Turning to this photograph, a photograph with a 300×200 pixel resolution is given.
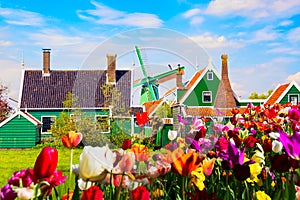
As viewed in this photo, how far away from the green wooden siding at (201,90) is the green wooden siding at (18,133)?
16685 mm

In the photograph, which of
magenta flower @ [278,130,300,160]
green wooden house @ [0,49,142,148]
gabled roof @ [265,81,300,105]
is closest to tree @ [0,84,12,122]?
green wooden house @ [0,49,142,148]

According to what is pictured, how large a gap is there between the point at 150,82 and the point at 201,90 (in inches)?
15.0

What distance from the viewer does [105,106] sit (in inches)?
128

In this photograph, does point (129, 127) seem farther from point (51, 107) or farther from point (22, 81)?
point (22, 81)

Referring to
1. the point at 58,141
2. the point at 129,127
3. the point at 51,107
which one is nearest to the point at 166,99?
the point at 129,127

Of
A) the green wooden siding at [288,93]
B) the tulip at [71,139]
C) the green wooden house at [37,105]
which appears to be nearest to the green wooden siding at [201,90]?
the tulip at [71,139]

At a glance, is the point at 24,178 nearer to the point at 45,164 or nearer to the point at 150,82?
the point at 45,164

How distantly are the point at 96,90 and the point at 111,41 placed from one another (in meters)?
0.30

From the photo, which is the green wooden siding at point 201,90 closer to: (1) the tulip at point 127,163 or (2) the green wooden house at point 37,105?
(1) the tulip at point 127,163

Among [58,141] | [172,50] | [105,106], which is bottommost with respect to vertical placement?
→ [58,141]

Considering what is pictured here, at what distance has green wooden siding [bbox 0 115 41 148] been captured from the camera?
61.1 ft

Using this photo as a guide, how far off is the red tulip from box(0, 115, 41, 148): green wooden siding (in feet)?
59.2

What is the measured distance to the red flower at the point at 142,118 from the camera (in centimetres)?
276

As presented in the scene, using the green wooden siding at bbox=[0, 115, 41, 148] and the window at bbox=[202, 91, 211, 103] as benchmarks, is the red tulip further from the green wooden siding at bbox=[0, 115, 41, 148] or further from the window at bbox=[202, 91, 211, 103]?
the green wooden siding at bbox=[0, 115, 41, 148]
